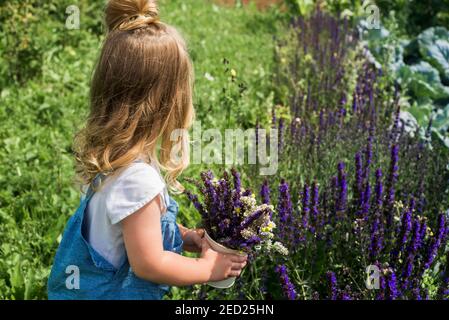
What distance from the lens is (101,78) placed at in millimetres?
1896

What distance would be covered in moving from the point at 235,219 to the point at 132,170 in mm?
371

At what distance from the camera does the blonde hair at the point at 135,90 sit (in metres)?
1.84

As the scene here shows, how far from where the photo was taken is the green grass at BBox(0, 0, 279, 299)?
3.09m

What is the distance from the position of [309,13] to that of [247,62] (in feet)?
6.12

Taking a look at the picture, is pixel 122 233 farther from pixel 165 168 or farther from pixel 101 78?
pixel 101 78

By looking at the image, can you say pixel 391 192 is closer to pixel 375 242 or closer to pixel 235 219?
pixel 375 242

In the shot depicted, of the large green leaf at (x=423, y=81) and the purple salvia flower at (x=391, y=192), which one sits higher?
the large green leaf at (x=423, y=81)

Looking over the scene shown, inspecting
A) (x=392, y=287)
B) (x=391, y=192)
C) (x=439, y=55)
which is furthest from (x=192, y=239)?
(x=439, y=55)

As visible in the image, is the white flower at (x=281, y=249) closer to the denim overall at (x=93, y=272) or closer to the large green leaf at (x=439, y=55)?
the denim overall at (x=93, y=272)

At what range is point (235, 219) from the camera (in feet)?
6.53

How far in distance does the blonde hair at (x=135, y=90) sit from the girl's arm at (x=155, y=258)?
17 cm

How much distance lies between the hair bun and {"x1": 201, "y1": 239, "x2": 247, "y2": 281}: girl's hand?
71 cm

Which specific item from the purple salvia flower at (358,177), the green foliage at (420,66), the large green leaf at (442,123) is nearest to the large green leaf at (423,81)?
the green foliage at (420,66)
